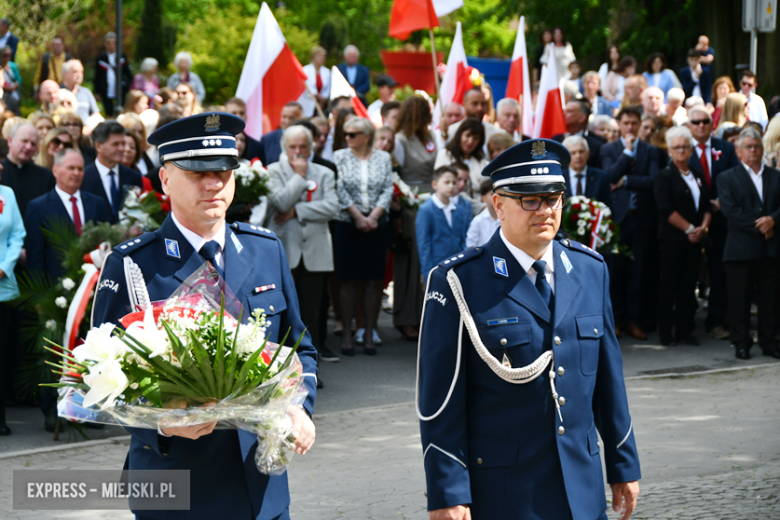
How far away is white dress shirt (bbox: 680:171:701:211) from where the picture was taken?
1116cm

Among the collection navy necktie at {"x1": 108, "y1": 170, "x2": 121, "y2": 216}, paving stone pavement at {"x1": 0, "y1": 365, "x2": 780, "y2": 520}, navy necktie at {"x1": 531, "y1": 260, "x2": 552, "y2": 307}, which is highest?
navy necktie at {"x1": 108, "y1": 170, "x2": 121, "y2": 216}

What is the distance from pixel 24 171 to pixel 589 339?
6902 millimetres

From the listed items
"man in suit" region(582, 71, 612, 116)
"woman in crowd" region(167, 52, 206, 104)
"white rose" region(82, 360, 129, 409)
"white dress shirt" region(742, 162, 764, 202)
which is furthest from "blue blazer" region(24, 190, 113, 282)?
"man in suit" region(582, 71, 612, 116)

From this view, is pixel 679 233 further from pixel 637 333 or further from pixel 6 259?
pixel 6 259

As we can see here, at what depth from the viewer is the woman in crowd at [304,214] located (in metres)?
9.48

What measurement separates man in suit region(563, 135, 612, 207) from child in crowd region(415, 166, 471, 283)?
4.67 feet

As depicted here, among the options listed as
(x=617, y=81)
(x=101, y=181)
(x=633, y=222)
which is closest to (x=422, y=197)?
(x=633, y=222)

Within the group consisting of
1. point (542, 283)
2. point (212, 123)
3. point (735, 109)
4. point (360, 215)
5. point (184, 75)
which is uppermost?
point (184, 75)

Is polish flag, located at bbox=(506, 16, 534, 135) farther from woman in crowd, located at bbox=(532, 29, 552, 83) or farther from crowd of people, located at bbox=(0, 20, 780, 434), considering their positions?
woman in crowd, located at bbox=(532, 29, 552, 83)

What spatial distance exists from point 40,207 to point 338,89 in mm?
7038

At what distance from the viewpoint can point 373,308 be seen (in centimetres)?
1081

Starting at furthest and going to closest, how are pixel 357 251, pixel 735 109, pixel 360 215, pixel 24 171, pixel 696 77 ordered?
pixel 696 77 → pixel 735 109 → pixel 357 251 → pixel 360 215 → pixel 24 171

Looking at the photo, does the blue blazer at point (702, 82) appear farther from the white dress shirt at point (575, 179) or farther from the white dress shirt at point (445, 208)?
the white dress shirt at point (445, 208)

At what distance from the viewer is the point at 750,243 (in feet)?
34.6
